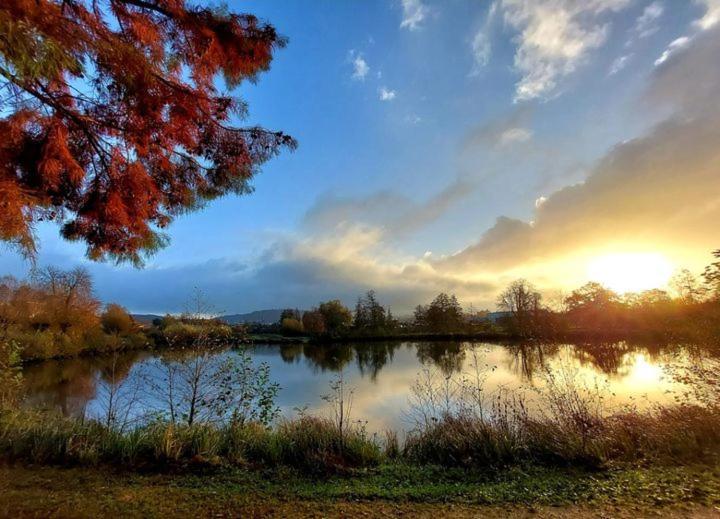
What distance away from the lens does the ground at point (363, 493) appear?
374 cm

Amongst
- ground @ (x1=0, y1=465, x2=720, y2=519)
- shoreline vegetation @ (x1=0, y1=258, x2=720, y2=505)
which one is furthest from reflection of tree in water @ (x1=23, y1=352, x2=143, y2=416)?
ground @ (x1=0, y1=465, x2=720, y2=519)

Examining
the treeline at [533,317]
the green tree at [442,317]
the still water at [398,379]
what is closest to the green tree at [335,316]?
the treeline at [533,317]

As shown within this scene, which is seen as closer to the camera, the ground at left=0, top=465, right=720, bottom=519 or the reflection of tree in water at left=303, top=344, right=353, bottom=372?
the ground at left=0, top=465, right=720, bottom=519

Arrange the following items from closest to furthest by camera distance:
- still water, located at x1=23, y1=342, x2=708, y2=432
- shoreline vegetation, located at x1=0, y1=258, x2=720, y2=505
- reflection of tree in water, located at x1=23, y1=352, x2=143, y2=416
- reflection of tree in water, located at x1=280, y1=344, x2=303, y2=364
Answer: shoreline vegetation, located at x1=0, y1=258, x2=720, y2=505, still water, located at x1=23, y1=342, x2=708, y2=432, reflection of tree in water, located at x1=23, y1=352, x2=143, y2=416, reflection of tree in water, located at x1=280, y1=344, x2=303, y2=364

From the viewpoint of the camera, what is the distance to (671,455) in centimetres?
566

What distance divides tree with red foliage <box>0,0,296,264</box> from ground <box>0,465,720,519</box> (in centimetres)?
267

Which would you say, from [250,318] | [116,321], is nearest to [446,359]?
[116,321]

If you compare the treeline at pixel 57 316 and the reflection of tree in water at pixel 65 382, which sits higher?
the treeline at pixel 57 316

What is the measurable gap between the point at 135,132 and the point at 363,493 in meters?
4.68

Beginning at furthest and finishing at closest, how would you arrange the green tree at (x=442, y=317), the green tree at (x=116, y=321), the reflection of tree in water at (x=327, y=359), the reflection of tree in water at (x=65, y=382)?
the green tree at (x=442, y=317)
the green tree at (x=116, y=321)
the reflection of tree in water at (x=327, y=359)
the reflection of tree in water at (x=65, y=382)

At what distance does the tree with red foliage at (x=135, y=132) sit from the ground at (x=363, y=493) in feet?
8.75

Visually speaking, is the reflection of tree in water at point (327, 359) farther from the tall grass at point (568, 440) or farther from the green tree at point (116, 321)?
the green tree at point (116, 321)

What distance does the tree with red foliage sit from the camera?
10.4 ft

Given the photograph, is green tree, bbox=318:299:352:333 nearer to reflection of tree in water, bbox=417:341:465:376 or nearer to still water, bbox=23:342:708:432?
reflection of tree in water, bbox=417:341:465:376
